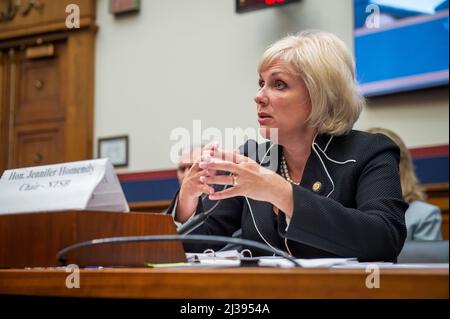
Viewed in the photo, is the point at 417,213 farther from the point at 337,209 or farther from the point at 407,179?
the point at 337,209

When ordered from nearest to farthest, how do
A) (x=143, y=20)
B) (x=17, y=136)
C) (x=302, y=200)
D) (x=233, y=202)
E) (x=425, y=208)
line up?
1. (x=302, y=200)
2. (x=233, y=202)
3. (x=425, y=208)
4. (x=143, y=20)
5. (x=17, y=136)

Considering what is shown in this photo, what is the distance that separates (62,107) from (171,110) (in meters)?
0.98

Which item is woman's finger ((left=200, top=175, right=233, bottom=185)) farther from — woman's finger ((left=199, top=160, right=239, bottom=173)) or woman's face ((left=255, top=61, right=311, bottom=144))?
woman's face ((left=255, top=61, right=311, bottom=144))

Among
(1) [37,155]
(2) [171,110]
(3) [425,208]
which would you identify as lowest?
(3) [425,208]

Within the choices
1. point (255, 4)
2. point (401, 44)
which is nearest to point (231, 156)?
point (401, 44)

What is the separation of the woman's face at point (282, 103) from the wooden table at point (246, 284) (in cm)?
85

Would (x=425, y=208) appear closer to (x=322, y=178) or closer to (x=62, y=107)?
(x=322, y=178)

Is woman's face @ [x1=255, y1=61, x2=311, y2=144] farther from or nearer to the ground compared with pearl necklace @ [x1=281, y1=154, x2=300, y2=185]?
farther from the ground

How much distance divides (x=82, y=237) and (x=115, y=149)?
11.6 feet

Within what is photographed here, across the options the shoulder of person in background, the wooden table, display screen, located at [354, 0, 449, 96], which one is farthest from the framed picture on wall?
the wooden table

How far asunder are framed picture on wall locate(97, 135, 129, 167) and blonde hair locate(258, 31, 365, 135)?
2.94 meters

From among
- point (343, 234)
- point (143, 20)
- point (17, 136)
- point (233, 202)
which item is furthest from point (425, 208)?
point (17, 136)

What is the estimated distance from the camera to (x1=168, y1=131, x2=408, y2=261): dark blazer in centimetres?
107

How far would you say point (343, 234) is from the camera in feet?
3.59
